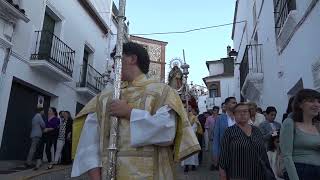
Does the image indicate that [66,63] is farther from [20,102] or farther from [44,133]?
[44,133]

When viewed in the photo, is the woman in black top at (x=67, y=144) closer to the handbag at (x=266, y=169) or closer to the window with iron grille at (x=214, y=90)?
the handbag at (x=266, y=169)

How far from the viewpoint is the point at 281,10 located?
31.5ft

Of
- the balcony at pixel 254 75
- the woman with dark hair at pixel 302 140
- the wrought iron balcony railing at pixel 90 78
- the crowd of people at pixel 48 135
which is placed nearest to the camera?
the woman with dark hair at pixel 302 140

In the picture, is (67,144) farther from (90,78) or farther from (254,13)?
(254,13)

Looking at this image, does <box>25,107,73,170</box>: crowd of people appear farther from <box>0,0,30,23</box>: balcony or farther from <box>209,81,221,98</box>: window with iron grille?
<box>209,81,221,98</box>: window with iron grille

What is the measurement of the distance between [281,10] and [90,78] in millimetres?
9142

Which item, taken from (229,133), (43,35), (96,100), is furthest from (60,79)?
(96,100)

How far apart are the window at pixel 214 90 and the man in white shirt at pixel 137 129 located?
1354 inches

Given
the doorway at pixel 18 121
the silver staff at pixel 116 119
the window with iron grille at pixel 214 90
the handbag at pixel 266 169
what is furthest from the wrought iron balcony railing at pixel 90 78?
the window with iron grille at pixel 214 90

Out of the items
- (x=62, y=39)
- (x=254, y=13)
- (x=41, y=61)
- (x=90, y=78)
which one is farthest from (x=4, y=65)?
(x=254, y=13)

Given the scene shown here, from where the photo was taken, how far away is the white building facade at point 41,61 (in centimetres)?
1001

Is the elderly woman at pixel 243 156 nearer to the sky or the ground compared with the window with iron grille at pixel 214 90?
nearer to the ground

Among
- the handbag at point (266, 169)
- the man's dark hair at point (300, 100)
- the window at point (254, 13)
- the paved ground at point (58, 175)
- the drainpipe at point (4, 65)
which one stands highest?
the window at point (254, 13)

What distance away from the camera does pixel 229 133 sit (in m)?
4.04
